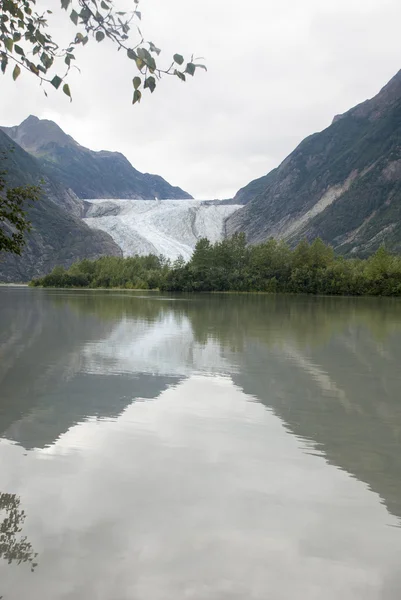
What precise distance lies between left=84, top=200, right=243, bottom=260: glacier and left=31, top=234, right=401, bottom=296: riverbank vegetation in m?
61.1

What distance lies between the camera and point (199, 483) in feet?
17.7

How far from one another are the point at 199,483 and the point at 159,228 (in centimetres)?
17876

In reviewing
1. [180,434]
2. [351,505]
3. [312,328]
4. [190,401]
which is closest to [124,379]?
[190,401]

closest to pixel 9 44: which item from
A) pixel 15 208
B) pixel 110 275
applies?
pixel 15 208

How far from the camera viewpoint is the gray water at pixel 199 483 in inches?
147

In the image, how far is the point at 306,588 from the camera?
3623 mm

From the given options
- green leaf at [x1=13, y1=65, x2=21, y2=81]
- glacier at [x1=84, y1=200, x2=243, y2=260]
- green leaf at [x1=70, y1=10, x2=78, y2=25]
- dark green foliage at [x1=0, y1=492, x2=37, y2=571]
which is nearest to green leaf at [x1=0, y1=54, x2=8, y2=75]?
green leaf at [x1=13, y1=65, x2=21, y2=81]

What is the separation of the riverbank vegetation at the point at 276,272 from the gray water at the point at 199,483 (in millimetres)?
66262

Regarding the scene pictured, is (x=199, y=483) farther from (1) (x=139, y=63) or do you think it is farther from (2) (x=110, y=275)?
(2) (x=110, y=275)

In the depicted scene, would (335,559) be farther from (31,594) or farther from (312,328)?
(312,328)

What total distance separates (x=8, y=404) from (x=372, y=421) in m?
5.10

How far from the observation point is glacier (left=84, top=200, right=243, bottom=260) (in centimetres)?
16812

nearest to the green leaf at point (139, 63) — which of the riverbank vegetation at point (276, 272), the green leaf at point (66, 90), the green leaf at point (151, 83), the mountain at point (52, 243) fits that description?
the green leaf at point (151, 83)

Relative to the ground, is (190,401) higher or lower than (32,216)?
lower
